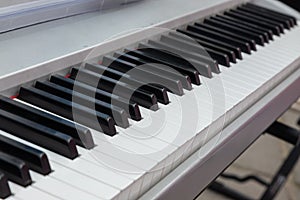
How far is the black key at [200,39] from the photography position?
1.29 meters

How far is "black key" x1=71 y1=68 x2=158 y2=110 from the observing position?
0.91 m

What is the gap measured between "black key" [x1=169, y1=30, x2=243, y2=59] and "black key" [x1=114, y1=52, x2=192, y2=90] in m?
0.23

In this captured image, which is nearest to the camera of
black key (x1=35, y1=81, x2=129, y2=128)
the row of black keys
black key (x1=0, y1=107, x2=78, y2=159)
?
black key (x1=0, y1=107, x2=78, y2=159)

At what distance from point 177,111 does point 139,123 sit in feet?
0.35

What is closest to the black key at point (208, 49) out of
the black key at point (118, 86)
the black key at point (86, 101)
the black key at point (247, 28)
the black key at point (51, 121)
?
the black key at point (247, 28)

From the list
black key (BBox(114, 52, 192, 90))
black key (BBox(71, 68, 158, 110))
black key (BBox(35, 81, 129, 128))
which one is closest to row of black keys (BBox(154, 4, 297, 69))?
black key (BBox(114, 52, 192, 90))

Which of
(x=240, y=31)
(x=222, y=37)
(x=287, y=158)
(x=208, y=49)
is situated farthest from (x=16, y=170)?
(x=287, y=158)

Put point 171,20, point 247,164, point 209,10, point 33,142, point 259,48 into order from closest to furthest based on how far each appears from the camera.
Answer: point 33,142
point 171,20
point 259,48
point 209,10
point 247,164

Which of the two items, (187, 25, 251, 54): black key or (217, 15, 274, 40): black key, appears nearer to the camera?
(187, 25, 251, 54): black key

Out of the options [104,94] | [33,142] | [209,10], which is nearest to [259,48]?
[209,10]

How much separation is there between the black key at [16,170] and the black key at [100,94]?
0.26 metres

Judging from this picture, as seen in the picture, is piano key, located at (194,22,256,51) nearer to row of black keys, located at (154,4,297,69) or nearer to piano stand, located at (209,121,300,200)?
row of black keys, located at (154,4,297,69)

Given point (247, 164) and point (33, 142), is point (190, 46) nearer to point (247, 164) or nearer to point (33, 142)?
point (33, 142)

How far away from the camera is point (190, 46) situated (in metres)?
1.26
